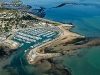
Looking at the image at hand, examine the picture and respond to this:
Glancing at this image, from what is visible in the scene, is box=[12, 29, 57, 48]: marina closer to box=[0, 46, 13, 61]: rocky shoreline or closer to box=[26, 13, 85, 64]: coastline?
box=[26, 13, 85, 64]: coastline

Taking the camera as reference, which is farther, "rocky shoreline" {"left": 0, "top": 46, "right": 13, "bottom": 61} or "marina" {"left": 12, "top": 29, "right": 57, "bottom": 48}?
"marina" {"left": 12, "top": 29, "right": 57, "bottom": 48}

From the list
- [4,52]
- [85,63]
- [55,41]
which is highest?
[55,41]

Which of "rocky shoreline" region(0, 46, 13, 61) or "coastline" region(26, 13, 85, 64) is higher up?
"coastline" region(26, 13, 85, 64)

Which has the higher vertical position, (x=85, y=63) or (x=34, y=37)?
(x=34, y=37)

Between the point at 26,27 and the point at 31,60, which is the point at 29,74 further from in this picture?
the point at 26,27

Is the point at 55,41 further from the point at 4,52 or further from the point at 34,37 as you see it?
the point at 4,52

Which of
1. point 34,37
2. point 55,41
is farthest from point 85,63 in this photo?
point 34,37

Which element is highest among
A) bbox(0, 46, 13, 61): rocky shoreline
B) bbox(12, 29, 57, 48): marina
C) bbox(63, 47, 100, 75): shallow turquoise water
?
bbox(12, 29, 57, 48): marina

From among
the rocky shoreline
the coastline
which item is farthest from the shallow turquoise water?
the rocky shoreline

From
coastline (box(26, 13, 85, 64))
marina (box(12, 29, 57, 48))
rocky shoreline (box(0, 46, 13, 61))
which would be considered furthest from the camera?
marina (box(12, 29, 57, 48))

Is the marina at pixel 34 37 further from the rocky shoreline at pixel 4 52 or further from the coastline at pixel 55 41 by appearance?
the rocky shoreline at pixel 4 52

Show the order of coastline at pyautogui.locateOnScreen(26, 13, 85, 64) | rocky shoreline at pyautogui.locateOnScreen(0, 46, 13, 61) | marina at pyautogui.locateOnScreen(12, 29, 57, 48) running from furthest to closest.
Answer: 1. marina at pyautogui.locateOnScreen(12, 29, 57, 48)
2. rocky shoreline at pyautogui.locateOnScreen(0, 46, 13, 61)
3. coastline at pyautogui.locateOnScreen(26, 13, 85, 64)
